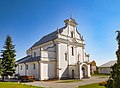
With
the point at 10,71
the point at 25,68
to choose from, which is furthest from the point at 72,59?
the point at 10,71

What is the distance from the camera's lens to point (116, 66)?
33.1ft

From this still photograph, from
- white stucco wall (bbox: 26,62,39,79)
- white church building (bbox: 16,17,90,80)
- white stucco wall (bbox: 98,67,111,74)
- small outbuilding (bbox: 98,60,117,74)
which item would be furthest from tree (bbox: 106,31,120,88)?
white stucco wall (bbox: 98,67,111,74)

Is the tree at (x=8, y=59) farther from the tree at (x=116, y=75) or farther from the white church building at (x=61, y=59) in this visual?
the tree at (x=116, y=75)

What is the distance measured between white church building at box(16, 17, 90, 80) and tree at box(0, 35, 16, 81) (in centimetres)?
570

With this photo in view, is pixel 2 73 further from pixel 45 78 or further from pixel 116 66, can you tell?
pixel 116 66

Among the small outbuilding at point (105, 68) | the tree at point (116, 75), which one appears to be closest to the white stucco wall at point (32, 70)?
the tree at point (116, 75)

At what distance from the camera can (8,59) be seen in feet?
123

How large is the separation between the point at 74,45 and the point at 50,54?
8.16m

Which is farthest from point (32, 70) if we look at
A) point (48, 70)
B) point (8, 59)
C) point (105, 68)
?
point (105, 68)

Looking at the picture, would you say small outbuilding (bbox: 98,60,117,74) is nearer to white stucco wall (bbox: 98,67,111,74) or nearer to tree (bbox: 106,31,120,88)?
white stucco wall (bbox: 98,67,111,74)

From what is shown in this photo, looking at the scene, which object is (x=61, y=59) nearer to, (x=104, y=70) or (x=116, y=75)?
(x=104, y=70)

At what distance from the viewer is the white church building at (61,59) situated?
3991cm

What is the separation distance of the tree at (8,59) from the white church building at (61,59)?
5701 mm

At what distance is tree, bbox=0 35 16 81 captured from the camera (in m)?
36.7
